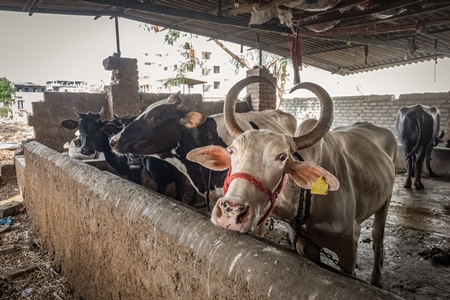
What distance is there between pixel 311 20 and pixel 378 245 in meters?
3.25

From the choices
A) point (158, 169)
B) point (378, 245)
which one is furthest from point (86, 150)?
point (378, 245)

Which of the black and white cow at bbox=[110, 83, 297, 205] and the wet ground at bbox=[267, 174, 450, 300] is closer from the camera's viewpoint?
the wet ground at bbox=[267, 174, 450, 300]

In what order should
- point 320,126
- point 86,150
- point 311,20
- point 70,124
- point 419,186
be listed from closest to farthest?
point 320,126 → point 311,20 → point 86,150 → point 70,124 → point 419,186

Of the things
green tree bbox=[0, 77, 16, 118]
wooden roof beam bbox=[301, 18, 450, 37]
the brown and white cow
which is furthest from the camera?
green tree bbox=[0, 77, 16, 118]

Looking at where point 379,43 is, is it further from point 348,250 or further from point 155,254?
point 155,254

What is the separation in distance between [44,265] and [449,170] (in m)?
9.05

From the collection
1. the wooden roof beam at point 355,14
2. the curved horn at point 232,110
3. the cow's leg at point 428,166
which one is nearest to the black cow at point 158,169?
the curved horn at point 232,110

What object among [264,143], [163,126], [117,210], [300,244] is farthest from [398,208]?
[117,210]

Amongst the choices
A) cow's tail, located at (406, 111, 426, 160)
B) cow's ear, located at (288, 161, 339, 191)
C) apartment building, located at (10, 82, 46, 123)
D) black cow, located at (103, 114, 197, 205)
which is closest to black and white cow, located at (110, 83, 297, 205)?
black cow, located at (103, 114, 197, 205)

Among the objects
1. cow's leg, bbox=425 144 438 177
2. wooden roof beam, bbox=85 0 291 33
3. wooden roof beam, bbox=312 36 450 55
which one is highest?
wooden roof beam, bbox=85 0 291 33

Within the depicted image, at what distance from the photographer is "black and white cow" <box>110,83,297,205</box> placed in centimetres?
380

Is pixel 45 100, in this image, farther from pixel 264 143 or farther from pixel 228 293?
pixel 228 293

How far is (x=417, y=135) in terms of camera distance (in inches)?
303

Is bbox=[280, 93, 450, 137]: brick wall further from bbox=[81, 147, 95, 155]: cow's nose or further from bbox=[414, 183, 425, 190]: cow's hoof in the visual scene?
bbox=[81, 147, 95, 155]: cow's nose
